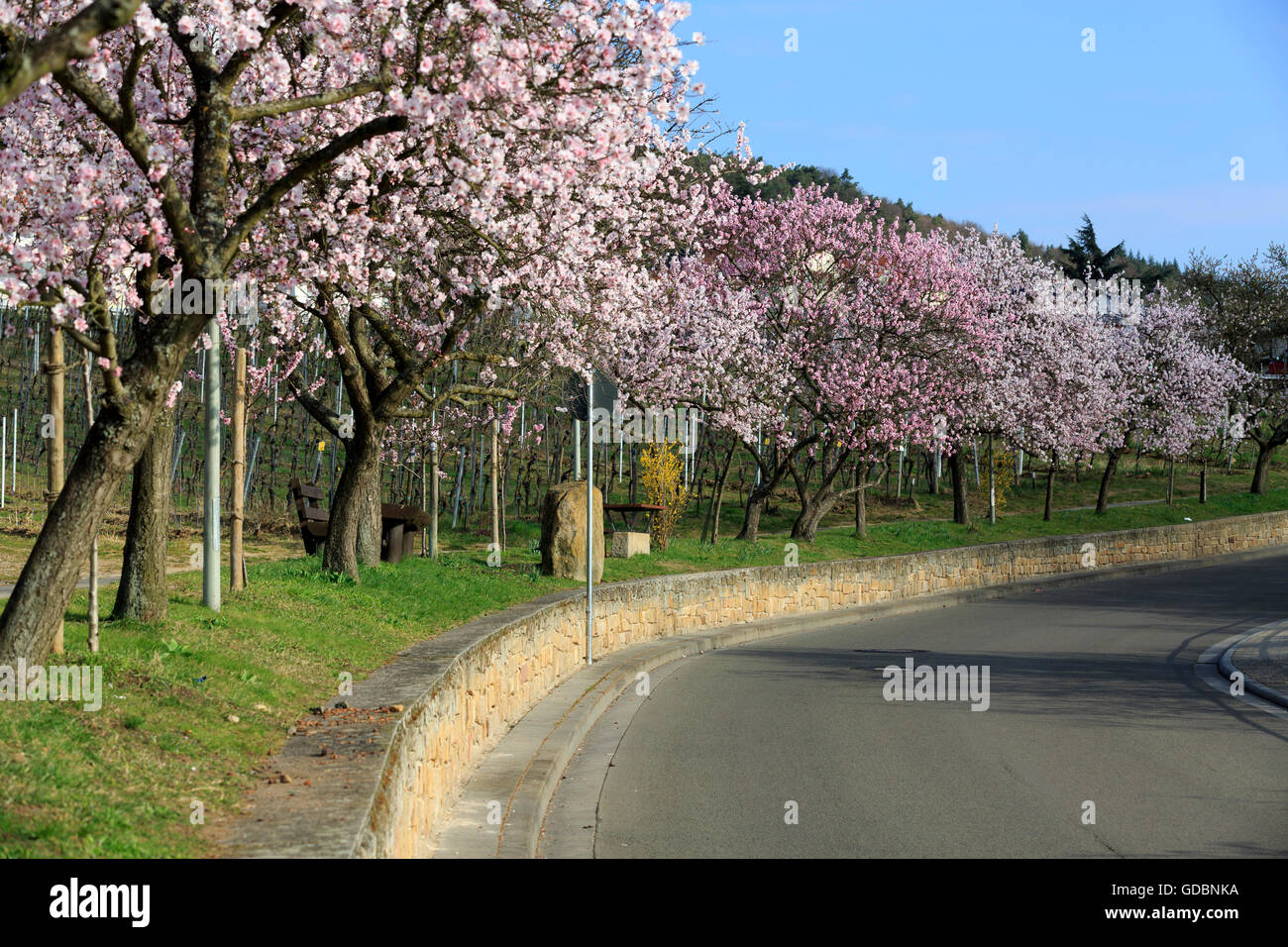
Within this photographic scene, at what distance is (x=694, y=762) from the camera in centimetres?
1034

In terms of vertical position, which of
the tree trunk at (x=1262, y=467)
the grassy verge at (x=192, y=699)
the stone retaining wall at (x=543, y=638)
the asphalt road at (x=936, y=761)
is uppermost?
the tree trunk at (x=1262, y=467)

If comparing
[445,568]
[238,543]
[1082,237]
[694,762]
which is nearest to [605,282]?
[445,568]

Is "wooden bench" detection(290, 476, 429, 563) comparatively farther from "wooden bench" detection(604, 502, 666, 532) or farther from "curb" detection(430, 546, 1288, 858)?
"curb" detection(430, 546, 1288, 858)

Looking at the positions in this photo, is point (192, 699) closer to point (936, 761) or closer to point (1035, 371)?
point (936, 761)

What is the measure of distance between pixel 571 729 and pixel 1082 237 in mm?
75092

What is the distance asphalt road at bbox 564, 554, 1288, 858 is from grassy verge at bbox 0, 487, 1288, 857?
2218 mm

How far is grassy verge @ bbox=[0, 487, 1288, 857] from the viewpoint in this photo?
520 centimetres

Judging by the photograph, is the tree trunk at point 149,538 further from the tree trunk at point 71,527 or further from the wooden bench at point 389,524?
the wooden bench at point 389,524

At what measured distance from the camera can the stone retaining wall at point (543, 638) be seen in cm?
630

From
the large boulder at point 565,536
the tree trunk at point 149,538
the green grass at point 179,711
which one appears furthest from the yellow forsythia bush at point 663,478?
the tree trunk at point 149,538

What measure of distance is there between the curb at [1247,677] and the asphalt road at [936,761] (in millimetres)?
446

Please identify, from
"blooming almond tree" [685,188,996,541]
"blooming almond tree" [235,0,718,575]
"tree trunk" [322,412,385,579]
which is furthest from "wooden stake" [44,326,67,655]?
"blooming almond tree" [685,188,996,541]
